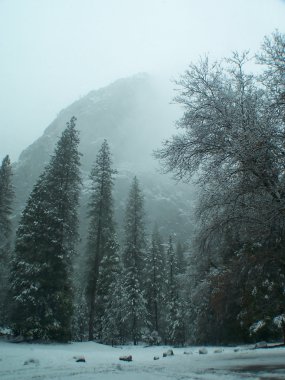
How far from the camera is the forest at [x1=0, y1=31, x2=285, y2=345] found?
8297mm

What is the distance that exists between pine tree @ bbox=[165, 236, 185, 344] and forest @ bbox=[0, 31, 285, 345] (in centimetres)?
13

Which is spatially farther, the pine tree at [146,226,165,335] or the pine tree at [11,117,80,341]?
the pine tree at [146,226,165,335]

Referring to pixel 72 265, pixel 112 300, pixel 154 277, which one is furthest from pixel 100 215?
pixel 154 277

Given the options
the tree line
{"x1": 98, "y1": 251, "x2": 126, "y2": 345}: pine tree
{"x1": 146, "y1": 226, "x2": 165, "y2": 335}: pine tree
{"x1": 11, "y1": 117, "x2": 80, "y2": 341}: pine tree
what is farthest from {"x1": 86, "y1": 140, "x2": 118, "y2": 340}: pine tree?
{"x1": 146, "y1": 226, "x2": 165, "y2": 335}: pine tree

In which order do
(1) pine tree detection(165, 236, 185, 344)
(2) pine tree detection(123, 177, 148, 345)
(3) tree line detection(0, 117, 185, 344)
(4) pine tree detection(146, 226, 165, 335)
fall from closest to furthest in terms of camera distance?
(3) tree line detection(0, 117, 185, 344) < (2) pine tree detection(123, 177, 148, 345) < (1) pine tree detection(165, 236, 185, 344) < (4) pine tree detection(146, 226, 165, 335)

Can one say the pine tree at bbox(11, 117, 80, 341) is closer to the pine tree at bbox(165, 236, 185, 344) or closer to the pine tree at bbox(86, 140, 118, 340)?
the pine tree at bbox(86, 140, 118, 340)

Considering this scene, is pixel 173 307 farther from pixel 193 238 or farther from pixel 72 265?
pixel 193 238

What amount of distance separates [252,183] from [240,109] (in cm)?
203

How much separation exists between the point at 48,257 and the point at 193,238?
430 inches

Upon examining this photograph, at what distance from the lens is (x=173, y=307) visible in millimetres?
43188

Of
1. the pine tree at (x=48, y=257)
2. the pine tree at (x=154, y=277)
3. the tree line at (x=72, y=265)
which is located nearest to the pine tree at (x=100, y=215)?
the tree line at (x=72, y=265)

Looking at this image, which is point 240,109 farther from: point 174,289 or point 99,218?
point 174,289

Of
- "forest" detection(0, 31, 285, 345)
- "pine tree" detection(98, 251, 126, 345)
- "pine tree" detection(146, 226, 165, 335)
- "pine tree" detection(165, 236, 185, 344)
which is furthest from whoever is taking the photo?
"pine tree" detection(146, 226, 165, 335)

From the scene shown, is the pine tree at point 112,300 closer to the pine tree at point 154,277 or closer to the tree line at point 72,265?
the tree line at point 72,265
